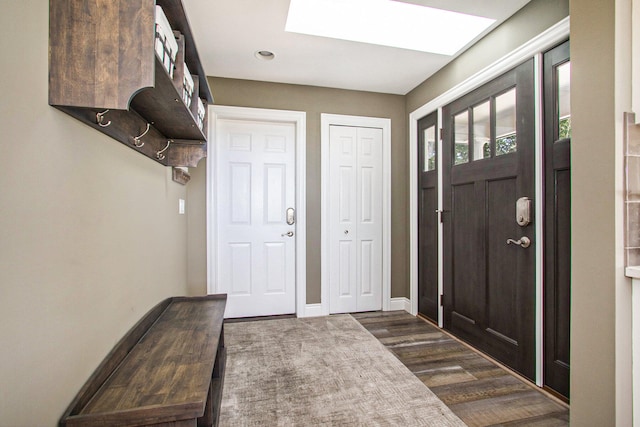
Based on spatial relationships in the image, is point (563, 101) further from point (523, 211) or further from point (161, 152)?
point (161, 152)

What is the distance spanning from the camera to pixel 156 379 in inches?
46.6

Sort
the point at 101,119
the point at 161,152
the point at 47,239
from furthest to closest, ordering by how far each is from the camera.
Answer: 1. the point at 161,152
2. the point at 101,119
3. the point at 47,239

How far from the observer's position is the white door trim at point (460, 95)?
1942 millimetres

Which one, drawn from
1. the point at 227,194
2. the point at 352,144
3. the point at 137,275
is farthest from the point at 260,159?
the point at 137,275

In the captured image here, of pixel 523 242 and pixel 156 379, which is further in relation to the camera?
pixel 523 242

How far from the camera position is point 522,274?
214 centimetres

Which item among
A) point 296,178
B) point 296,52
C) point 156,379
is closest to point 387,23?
point 296,52

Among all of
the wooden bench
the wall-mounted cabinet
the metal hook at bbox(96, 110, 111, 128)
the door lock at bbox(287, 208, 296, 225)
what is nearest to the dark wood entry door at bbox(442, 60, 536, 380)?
the door lock at bbox(287, 208, 296, 225)

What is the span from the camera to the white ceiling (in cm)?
212

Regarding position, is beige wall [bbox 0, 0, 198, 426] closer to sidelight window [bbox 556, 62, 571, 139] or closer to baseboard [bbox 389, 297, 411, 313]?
sidelight window [bbox 556, 62, 571, 139]

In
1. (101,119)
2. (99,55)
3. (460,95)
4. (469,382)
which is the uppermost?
(460,95)

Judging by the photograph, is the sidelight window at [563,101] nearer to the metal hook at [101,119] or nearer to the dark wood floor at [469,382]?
the dark wood floor at [469,382]

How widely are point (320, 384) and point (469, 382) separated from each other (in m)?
0.95

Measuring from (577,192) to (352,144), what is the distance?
229 cm
